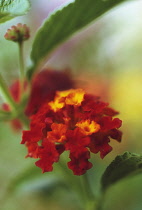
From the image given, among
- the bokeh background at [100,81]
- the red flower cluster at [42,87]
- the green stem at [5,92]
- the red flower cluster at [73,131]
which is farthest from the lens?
the bokeh background at [100,81]

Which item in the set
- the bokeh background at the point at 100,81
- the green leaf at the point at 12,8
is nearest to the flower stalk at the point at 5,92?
the green leaf at the point at 12,8

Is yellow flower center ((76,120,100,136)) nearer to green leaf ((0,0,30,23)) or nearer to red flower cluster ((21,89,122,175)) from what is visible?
red flower cluster ((21,89,122,175))

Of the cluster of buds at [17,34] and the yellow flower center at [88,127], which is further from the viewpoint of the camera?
the cluster of buds at [17,34]

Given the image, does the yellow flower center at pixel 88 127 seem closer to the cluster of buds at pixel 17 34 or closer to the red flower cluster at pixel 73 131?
the red flower cluster at pixel 73 131

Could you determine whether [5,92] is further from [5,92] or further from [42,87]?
[42,87]

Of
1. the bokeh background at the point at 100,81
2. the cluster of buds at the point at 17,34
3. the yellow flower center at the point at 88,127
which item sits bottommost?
the bokeh background at the point at 100,81

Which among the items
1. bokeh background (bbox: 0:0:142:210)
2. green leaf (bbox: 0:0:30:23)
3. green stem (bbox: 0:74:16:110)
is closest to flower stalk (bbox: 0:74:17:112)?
green stem (bbox: 0:74:16:110)

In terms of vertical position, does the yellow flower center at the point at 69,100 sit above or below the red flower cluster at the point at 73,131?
above

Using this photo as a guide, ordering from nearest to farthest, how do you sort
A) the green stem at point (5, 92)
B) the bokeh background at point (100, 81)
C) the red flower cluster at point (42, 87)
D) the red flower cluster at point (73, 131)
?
the red flower cluster at point (73, 131), the green stem at point (5, 92), the red flower cluster at point (42, 87), the bokeh background at point (100, 81)
